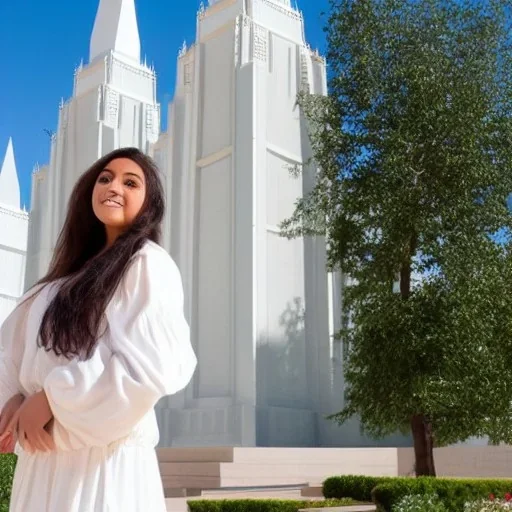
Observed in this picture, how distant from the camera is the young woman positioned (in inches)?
53.2

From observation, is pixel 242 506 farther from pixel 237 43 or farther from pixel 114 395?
pixel 237 43

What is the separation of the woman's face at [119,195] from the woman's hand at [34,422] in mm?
401

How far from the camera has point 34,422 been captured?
138 cm

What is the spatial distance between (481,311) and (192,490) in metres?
5.49

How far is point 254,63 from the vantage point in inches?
718

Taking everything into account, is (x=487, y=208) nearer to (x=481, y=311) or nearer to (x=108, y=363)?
(x=481, y=311)

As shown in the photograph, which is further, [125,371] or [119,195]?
[119,195]

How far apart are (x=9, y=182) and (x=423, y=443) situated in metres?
26.4

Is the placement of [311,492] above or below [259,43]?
below

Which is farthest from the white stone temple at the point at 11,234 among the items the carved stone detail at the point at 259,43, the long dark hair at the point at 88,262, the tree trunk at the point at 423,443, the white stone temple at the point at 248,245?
the long dark hair at the point at 88,262

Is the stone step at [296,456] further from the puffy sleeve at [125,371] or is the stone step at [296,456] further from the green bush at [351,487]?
the puffy sleeve at [125,371]

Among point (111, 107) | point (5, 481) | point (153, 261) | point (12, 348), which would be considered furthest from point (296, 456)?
point (111, 107)

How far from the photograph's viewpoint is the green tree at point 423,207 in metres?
10.7

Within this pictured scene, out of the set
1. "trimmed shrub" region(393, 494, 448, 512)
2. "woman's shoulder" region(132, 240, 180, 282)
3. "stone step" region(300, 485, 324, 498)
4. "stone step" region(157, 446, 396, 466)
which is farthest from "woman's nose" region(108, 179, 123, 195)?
"stone step" region(300, 485, 324, 498)
